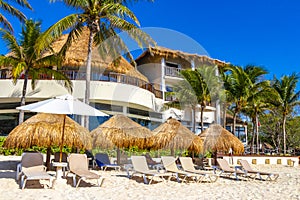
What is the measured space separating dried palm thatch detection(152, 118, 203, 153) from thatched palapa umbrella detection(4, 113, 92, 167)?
3753 millimetres

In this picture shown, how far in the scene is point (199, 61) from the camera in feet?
83.9

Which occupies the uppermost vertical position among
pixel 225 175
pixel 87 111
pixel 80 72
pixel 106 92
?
pixel 80 72

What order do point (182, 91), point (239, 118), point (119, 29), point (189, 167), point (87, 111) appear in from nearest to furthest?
point (87, 111)
point (189, 167)
point (119, 29)
point (182, 91)
point (239, 118)

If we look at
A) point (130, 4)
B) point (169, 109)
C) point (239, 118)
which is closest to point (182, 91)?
point (169, 109)

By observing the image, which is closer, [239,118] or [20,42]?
[20,42]

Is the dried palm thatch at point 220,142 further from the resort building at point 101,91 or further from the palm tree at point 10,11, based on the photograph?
the palm tree at point 10,11

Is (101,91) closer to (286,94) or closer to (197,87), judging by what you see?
(197,87)

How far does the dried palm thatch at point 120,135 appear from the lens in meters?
12.1

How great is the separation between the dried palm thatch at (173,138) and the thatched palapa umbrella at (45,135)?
375cm

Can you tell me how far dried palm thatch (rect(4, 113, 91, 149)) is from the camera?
31.0ft

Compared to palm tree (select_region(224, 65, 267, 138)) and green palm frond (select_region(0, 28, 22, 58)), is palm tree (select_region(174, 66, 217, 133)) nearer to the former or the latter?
palm tree (select_region(224, 65, 267, 138))

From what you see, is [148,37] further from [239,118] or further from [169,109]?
[239,118]

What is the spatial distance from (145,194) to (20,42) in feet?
40.5

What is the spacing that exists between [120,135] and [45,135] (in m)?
3.39
